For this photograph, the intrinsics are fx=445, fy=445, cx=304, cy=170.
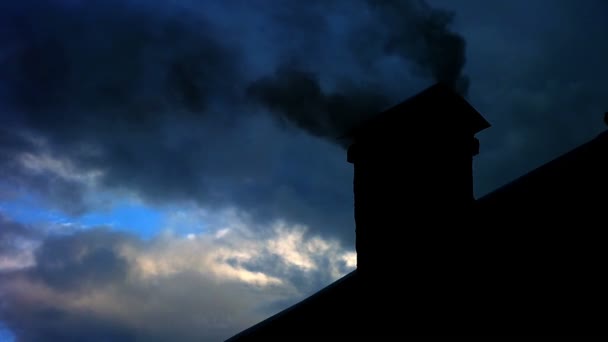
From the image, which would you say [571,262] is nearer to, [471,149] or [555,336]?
[555,336]

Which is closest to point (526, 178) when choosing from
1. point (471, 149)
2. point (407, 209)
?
point (471, 149)

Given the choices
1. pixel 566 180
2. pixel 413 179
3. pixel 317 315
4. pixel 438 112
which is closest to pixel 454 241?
pixel 413 179

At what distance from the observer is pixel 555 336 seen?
3623 millimetres

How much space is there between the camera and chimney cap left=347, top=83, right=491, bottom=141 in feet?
22.7

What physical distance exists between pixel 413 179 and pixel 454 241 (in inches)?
53.4

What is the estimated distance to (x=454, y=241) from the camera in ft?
18.2

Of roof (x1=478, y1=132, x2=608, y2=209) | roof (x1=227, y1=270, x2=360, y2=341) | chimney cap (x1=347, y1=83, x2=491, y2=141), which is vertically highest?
chimney cap (x1=347, y1=83, x2=491, y2=141)

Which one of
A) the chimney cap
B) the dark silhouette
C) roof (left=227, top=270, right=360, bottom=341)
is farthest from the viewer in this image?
the chimney cap

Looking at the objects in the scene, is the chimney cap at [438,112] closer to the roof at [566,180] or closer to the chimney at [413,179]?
the chimney at [413,179]

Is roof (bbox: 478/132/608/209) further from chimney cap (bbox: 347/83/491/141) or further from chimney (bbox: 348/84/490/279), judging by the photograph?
chimney cap (bbox: 347/83/491/141)

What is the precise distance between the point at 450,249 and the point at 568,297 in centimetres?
188

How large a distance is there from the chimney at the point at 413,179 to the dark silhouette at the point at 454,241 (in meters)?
0.02

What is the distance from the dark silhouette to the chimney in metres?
0.02

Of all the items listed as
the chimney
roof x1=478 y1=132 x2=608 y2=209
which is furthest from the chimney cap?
roof x1=478 y1=132 x2=608 y2=209
